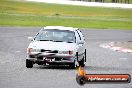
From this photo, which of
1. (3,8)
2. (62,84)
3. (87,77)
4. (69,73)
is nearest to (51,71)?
(69,73)

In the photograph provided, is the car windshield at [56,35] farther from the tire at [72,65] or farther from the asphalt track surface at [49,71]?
the tire at [72,65]

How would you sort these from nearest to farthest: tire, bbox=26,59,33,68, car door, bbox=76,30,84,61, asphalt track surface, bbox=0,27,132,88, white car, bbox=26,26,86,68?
1. asphalt track surface, bbox=0,27,132,88
2. white car, bbox=26,26,86,68
3. tire, bbox=26,59,33,68
4. car door, bbox=76,30,84,61

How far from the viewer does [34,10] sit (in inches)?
3280

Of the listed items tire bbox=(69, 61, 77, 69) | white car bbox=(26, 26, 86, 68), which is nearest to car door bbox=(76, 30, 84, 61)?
white car bbox=(26, 26, 86, 68)

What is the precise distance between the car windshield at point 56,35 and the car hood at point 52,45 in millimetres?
510

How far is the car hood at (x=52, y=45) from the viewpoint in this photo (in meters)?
20.0

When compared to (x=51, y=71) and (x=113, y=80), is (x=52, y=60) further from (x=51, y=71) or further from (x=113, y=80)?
(x=113, y=80)

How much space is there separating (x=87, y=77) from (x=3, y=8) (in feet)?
242

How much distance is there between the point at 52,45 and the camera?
20109 millimetres

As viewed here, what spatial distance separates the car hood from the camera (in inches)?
787

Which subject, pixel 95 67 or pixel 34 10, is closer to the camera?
pixel 95 67

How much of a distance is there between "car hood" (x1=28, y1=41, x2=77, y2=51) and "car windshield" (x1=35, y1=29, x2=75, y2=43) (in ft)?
1.67

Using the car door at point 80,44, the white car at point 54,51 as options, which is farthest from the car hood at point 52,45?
the car door at point 80,44

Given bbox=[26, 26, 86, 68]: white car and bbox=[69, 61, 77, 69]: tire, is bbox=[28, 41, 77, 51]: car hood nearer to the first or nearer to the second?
bbox=[26, 26, 86, 68]: white car
